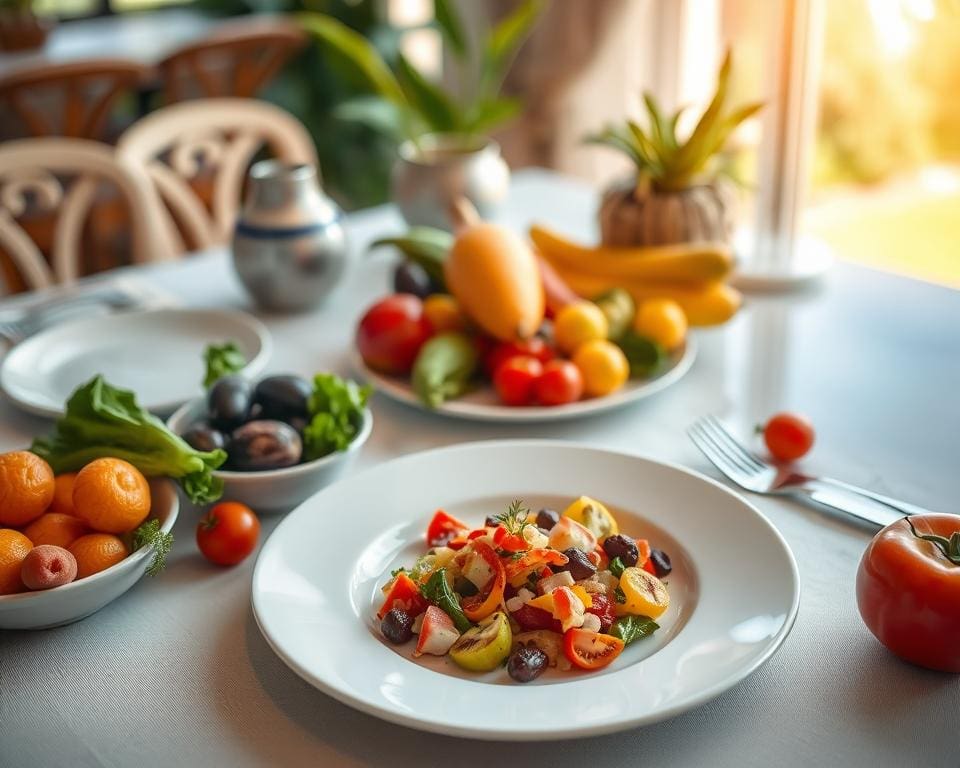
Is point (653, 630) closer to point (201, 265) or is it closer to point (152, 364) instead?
point (152, 364)

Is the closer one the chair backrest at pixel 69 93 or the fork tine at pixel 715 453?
the fork tine at pixel 715 453

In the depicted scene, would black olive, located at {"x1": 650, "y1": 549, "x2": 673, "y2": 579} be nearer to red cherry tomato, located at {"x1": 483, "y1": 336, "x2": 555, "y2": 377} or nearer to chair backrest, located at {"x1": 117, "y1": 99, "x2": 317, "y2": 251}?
red cherry tomato, located at {"x1": 483, "y1": 336, "x2": 555, "y2": 377}

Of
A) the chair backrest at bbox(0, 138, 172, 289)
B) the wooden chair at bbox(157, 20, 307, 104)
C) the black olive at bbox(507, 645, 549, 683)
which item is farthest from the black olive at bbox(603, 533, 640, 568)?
the wooden chair at bbox(157, 20, 307, 104)

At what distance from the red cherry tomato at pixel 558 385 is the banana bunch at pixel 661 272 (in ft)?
0.79

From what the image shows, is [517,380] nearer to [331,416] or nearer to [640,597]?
[331,416]

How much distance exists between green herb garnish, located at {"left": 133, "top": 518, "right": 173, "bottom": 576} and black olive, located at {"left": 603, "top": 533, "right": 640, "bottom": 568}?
1.12 ft

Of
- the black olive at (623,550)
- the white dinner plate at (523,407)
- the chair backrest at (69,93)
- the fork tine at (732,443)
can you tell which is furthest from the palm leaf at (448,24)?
the chair backrest at (69,93)

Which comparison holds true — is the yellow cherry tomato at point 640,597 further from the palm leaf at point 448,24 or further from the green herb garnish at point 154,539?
the palm leaf at point 448,24

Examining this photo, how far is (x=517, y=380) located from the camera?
108 centimetres

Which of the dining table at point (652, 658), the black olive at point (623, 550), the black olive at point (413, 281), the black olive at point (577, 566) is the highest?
Answer: the black olive at point (413, 281)

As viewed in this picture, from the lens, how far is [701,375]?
3.94 feet

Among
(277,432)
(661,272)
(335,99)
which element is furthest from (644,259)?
(335,99)

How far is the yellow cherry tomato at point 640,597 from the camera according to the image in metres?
0.74

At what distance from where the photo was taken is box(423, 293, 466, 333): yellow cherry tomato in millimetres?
1192
